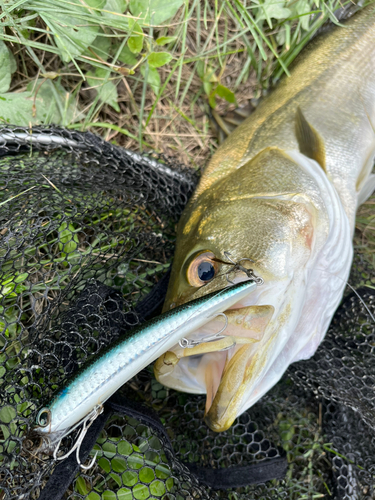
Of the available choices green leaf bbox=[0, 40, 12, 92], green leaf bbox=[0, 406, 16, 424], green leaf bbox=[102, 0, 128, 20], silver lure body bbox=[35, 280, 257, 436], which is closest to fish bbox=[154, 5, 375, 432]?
silver lure body bbox=[35, 280, 257, 436]

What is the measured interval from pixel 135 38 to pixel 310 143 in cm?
129

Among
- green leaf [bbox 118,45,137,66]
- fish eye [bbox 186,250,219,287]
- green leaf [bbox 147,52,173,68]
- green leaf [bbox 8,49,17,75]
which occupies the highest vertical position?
green leaf [bbox 8,49,17,75]

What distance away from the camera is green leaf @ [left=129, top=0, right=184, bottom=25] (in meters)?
2.39

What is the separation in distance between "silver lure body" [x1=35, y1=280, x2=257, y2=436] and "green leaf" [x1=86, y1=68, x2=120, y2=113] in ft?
6.15

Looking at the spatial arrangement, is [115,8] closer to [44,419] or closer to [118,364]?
[118,364]

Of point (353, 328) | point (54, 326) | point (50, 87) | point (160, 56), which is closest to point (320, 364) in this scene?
point (353, 328)

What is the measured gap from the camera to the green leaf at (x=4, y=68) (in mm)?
2412

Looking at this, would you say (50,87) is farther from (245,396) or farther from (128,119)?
(245,396)

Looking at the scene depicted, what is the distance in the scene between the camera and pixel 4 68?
243 cm

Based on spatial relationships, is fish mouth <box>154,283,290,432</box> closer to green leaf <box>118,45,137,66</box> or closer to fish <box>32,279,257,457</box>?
fish <box>32,279,257,457</box>

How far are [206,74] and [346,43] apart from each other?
39.7 inches

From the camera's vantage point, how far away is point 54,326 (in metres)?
1.86

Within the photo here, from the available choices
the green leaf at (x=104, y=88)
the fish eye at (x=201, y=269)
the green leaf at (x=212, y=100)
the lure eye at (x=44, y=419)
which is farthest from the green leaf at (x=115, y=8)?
the lure eye at (x=44, y=419)

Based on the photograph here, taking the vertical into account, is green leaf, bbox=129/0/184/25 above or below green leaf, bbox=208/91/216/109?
above
